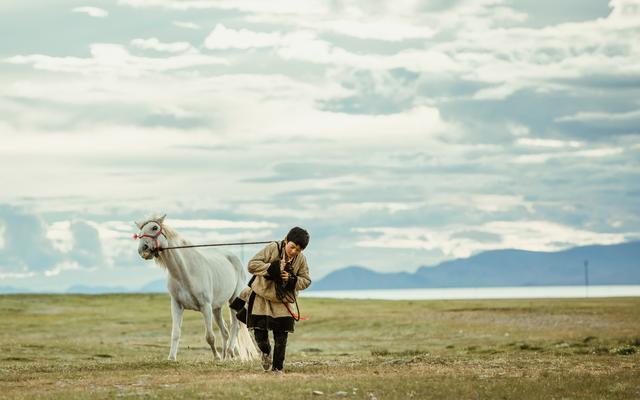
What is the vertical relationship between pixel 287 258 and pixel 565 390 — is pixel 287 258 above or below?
above

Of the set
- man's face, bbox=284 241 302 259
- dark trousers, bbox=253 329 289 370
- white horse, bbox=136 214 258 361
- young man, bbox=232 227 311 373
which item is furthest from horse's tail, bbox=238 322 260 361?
man's face, bbox=284 241 302 259

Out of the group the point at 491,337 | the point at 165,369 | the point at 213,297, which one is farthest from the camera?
the point at 491,337

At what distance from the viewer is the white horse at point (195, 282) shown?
20.6 meters

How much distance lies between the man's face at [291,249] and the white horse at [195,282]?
198 inches

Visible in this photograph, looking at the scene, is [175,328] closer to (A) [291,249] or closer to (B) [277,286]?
(B) [277,286]

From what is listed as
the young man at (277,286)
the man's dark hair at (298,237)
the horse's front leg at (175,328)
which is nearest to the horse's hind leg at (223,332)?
the horse's front leg at (175,328)

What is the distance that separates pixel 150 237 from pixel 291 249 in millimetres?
5221

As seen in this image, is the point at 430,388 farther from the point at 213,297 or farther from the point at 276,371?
the point at 213,297

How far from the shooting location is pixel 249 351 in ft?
77.4

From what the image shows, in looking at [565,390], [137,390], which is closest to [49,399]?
[137,390]

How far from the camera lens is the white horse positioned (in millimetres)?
20625

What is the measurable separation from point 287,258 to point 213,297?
682cm

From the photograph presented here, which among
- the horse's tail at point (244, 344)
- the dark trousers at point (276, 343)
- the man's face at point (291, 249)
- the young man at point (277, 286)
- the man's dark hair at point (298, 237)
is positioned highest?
the man's dark hair at point (298, 237)

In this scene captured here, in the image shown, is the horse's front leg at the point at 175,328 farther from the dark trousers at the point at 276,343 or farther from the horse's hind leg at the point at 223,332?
the dark trousers at the point at 276,343
